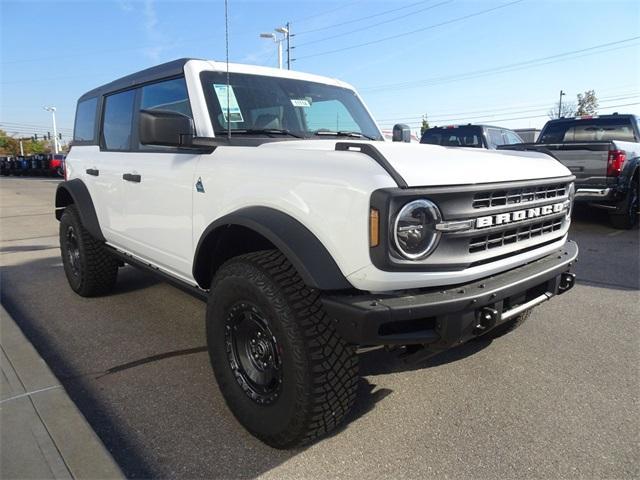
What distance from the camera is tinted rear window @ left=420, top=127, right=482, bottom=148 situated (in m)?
10.4

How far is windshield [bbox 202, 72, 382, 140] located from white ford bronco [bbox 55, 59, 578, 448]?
1 centimetres

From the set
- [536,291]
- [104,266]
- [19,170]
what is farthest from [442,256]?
[19,170]

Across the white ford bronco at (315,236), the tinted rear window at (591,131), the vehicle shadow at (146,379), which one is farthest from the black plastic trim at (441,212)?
the tinted rear window at (591,131)

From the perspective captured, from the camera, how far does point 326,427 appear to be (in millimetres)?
2234

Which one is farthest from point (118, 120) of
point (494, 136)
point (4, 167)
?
point (4, 167)

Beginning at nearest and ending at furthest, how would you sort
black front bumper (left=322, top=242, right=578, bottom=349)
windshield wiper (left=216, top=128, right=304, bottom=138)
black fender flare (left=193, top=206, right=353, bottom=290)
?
black front bumper (left=322, top=242, right=578, bottom=349), black fender flare (left=193, top=206, right=353, bottom=290), windshield wiper (left=216, top=128, right=304, bottom=138)

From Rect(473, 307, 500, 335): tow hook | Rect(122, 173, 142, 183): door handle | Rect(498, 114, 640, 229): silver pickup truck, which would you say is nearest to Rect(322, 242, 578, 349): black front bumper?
Rect(473, 307, 500, 335): tow hook

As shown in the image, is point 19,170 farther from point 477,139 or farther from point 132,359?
A: point 132,359

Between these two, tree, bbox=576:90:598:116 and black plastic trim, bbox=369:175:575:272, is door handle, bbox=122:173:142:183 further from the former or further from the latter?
tree, bbox=576:90:598:116

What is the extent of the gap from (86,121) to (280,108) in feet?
8.92

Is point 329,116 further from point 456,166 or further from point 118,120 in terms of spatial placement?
point 118,120

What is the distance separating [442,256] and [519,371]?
1538 mm

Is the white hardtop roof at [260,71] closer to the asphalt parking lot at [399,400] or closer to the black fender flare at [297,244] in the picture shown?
the black fender flare at [297,244]

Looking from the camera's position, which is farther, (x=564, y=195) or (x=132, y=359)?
(x=132, y=359)
